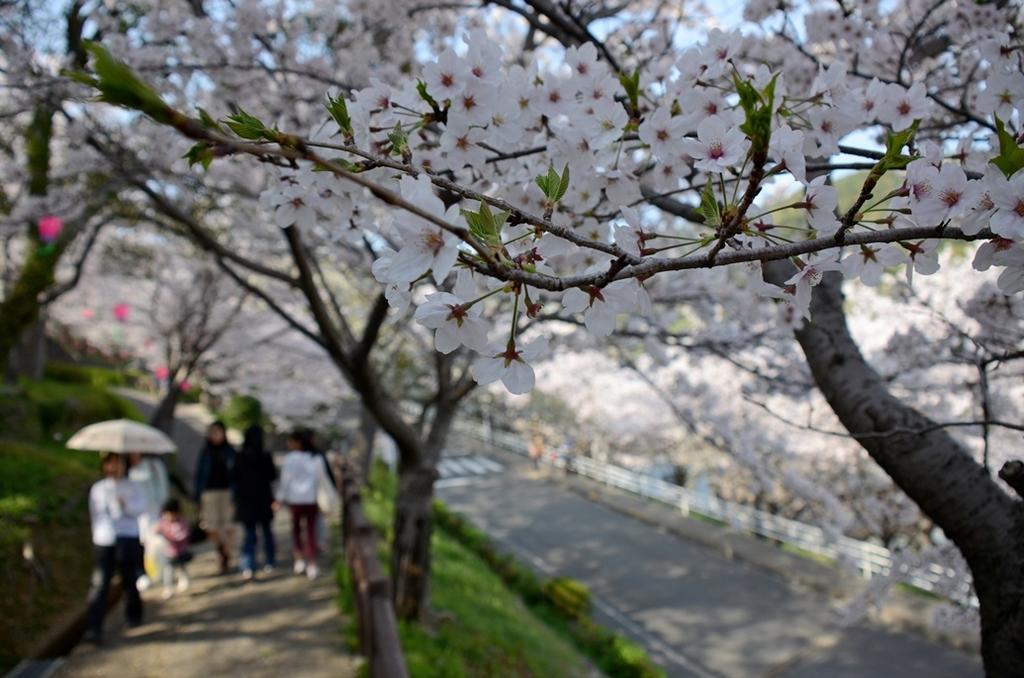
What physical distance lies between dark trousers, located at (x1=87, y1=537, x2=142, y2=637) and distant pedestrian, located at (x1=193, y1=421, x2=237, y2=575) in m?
1.27

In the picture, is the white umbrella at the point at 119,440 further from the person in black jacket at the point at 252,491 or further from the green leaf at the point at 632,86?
the green leaf at the point at 632,86

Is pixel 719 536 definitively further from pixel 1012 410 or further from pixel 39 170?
pixel 39 170

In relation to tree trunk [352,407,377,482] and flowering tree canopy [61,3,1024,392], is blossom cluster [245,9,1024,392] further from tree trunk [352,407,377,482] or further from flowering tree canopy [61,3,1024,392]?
tree trunk [352,407,377,482]

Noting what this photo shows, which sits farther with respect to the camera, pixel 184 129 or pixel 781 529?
pixel 781 529

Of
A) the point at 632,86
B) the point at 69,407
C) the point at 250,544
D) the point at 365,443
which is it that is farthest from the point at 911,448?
the point at 69,407

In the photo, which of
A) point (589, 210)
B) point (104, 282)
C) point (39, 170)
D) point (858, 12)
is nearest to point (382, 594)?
point (589, 210)

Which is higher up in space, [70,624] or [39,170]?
[39,170]

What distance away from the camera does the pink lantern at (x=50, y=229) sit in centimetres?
645

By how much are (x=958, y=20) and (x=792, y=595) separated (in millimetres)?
8627

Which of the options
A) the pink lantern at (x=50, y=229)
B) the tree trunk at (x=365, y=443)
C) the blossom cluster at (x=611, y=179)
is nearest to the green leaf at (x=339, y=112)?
the blossom cluster at (x=611, y=179)

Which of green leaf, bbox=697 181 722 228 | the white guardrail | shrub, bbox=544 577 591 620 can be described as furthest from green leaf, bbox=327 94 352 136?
shrub, bbox=544 577 591 620

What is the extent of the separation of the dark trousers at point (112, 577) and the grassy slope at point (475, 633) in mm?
1491

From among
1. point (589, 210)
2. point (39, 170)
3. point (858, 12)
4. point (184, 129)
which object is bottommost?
point (184, 129)

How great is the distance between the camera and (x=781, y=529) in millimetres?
11273
